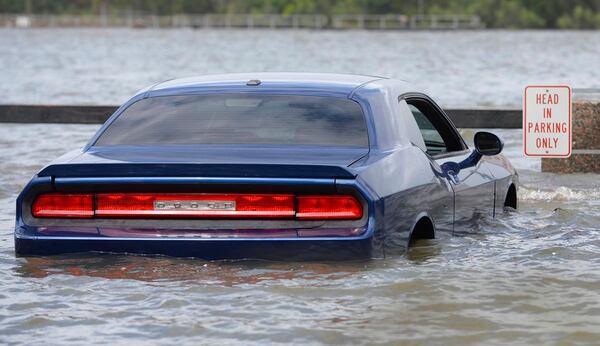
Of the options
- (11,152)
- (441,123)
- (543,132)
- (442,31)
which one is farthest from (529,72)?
(442,31)

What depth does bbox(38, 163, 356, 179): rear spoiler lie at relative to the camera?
7570mm

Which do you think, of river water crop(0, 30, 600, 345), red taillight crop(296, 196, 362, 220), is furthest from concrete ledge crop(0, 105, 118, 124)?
red taillight crop(296, 196, 362, 220)

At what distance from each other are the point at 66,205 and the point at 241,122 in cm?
103

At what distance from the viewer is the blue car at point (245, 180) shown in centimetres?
762

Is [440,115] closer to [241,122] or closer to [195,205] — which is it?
[241,122]

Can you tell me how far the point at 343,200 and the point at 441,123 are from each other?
6.57 feet

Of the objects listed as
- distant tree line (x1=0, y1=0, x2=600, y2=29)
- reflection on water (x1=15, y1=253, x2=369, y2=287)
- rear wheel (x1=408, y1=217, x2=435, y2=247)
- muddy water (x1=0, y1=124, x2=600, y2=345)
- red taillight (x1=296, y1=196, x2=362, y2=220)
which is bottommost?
muddy water (x1=0, y1=124, x2=600, y2=345)

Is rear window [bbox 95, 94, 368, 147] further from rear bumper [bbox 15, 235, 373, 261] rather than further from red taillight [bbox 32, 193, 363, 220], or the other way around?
rear bumper [bbox 15, 235, 373, 261]

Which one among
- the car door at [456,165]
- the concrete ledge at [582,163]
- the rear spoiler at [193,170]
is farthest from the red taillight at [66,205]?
the concrete ledge at [582,163]

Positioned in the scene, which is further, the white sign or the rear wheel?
the white sign

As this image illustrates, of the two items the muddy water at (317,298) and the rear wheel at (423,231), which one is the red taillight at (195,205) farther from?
the rear wheel at (423,231)

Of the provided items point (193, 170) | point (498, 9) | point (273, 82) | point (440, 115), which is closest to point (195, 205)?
point (193, 170)

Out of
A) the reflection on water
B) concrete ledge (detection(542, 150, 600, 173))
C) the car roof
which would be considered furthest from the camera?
concrete ledge (detection(542, 150, 600, 173))

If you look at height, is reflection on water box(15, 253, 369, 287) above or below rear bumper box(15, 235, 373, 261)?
below
